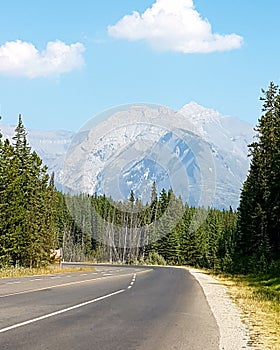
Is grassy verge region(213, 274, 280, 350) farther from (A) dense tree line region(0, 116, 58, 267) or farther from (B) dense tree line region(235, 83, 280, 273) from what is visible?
(A) dense tree line region(0, 116, 58, 267)

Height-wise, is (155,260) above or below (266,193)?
below

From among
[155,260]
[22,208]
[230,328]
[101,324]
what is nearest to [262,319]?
[230,328]

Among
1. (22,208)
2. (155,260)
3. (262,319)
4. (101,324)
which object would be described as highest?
(22,208)

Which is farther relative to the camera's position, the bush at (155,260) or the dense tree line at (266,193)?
the bush at (155,260)

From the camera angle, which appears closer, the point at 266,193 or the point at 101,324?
the point at 101,324

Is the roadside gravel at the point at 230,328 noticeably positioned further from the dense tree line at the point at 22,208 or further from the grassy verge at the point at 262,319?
the dense tree line at the point at 22,208

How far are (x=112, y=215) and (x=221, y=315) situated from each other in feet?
448

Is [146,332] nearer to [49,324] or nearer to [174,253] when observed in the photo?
[49,324]

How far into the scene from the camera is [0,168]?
169 feet

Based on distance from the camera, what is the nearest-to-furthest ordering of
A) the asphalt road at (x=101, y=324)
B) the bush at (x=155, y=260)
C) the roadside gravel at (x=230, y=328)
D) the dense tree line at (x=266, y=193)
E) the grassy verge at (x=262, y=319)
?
1. the asphalt road at (x=101, y=324)
2. the roadside gravel at (x=230, y=328)
3. the grassy verge at (x=262, y=319)
4. the dense tree line at (x=266, y=193)
5. the bush at (x=155, y=260)

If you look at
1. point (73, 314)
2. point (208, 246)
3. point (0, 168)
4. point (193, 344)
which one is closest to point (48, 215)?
point (0, 168)

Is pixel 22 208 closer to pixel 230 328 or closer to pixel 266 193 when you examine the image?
pixel 266 193

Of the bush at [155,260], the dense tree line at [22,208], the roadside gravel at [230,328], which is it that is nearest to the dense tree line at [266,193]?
the dense tree line at [22,208]

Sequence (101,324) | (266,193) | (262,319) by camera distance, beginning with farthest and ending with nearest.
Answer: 1. (266,193)
2. (262,319)
3. (101,324)
